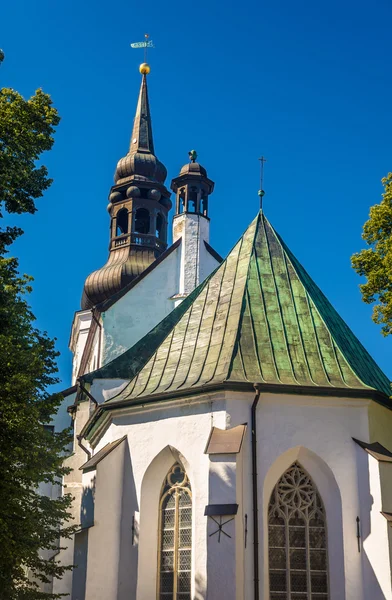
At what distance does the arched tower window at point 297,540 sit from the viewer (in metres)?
15.1

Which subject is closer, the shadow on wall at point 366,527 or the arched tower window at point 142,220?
the shadow on wall at point 366,527

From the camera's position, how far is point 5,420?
14.2m

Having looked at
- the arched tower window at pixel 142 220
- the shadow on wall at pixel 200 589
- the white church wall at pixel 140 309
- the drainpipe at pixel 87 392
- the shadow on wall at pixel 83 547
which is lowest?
the shadow on wall at pixel 200 589

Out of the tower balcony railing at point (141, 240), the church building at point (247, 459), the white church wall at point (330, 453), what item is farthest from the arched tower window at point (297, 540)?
the tower balcony railing at point (141, 240)

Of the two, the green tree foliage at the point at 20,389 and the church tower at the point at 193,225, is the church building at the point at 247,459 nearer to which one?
the green tree foliage at the point at 20,389

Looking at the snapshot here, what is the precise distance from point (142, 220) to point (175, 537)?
717 inches

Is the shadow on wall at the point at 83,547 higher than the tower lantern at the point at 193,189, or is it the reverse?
the tower lantern at the point at 193,189

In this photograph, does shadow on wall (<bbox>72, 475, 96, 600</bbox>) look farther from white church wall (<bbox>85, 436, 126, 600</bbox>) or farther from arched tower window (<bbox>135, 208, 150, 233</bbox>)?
arched tower window (<bbox>135, 208, 150, 233</bbox>)

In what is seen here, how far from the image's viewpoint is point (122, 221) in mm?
32438

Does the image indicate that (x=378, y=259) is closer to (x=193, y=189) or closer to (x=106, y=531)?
(x=106, y=531)

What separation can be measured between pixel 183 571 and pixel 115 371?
5970 millimetres

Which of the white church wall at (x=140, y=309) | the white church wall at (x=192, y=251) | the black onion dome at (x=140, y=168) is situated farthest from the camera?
the black onion dome at (x=140, y=168)

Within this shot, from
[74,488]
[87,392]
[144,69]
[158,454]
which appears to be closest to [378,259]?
[158,454]

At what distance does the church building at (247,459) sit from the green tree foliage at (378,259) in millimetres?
2208
